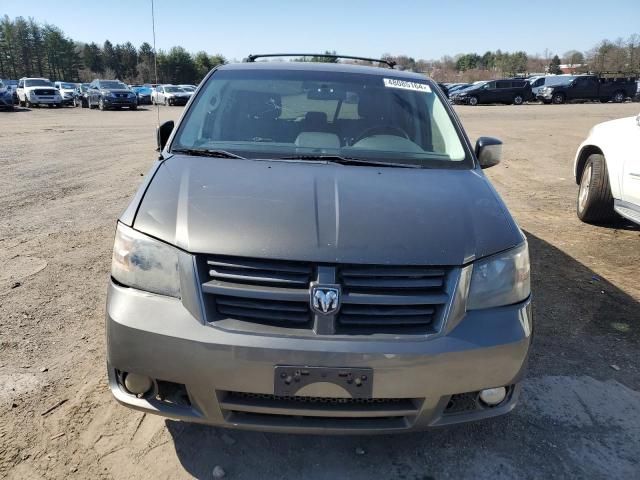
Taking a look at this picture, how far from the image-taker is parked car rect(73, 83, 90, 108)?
116ft

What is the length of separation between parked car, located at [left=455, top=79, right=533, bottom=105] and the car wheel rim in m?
32.2

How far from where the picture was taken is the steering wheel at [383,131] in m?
3.33

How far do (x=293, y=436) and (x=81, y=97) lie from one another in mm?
39228

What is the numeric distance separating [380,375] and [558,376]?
1693 mm

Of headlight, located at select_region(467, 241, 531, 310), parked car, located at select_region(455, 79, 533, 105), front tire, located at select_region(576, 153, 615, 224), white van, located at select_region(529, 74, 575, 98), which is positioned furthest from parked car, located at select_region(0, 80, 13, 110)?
white van, located at select_region(529, 74, 575, 98)

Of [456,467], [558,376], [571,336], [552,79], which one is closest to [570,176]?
[571,336]

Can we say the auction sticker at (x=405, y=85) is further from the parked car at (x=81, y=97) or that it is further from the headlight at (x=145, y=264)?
the parked car at (x=81, y=97)

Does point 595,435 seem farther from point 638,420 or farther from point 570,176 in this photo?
point 570,176

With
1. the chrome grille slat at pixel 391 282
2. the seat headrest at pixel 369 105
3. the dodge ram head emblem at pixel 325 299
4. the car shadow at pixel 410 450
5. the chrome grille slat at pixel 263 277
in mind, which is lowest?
the car shadow at pixel 410 450

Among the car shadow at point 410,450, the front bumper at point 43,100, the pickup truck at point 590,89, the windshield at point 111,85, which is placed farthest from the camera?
the pickup truck at point 590,89

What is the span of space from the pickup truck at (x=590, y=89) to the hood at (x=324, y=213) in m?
38.9

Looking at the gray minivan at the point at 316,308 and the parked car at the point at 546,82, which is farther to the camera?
the parked car at the point at 546,82

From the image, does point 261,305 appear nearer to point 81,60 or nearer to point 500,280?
point 500,280

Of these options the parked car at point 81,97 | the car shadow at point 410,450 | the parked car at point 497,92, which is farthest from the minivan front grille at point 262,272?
the parked car at point 497,92
